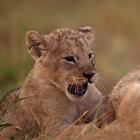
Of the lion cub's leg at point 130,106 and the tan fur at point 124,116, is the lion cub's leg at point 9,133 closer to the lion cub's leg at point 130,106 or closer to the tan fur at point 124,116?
the tan fur at point 124,116

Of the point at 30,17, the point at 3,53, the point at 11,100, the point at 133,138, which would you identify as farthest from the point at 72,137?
the point at 30,17

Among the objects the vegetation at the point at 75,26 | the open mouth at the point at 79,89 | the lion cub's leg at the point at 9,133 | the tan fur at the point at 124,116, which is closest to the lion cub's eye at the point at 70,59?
the open mouth at the point at 79,89

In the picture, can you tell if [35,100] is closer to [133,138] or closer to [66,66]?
[66,66]

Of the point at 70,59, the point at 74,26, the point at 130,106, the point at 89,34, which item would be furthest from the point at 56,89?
the point at 74,26

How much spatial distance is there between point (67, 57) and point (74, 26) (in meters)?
7.22

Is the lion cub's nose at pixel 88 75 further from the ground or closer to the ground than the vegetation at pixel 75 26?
further from the ground

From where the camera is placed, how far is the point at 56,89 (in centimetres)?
1159

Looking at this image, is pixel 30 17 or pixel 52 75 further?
pixel 30 17

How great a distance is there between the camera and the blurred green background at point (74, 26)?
55.4 feet

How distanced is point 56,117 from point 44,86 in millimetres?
368

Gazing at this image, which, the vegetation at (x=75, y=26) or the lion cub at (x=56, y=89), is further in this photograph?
the vegetation at (x=75, y=26)

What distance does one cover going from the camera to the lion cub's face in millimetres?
11297

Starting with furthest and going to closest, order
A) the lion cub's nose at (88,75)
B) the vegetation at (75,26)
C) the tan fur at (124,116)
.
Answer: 1. the vegetation at (75,26)
2. the lion cub's nose at (88,75)
3. the tan fur at (124,116)

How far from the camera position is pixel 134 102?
11.1 m
